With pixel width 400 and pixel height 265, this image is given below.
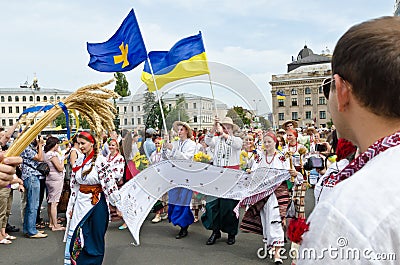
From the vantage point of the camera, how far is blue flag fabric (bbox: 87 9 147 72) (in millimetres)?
6621

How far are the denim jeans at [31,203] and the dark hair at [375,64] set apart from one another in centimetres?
663

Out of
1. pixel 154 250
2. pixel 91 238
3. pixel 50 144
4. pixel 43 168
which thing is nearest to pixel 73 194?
pixel 91 238

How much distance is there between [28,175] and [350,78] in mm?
6673

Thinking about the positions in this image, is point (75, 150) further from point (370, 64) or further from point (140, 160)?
point (370, 64)

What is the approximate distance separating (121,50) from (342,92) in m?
6.28

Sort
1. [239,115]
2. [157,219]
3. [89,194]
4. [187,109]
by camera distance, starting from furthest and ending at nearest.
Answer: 1. [157,219]
2. [89,194]
3. [187,109]
4. [239,115]

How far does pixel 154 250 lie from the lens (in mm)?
5723

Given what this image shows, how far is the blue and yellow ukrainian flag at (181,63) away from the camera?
416cm

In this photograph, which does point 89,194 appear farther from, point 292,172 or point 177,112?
point 292,172

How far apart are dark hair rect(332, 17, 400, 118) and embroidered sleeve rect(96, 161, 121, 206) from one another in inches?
159

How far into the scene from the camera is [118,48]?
6.93 meters

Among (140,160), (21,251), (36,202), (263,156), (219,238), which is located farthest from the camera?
(36,202)

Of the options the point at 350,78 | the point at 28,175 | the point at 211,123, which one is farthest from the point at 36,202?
the point at 350,78

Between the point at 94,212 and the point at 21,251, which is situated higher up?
the point at 94,212
